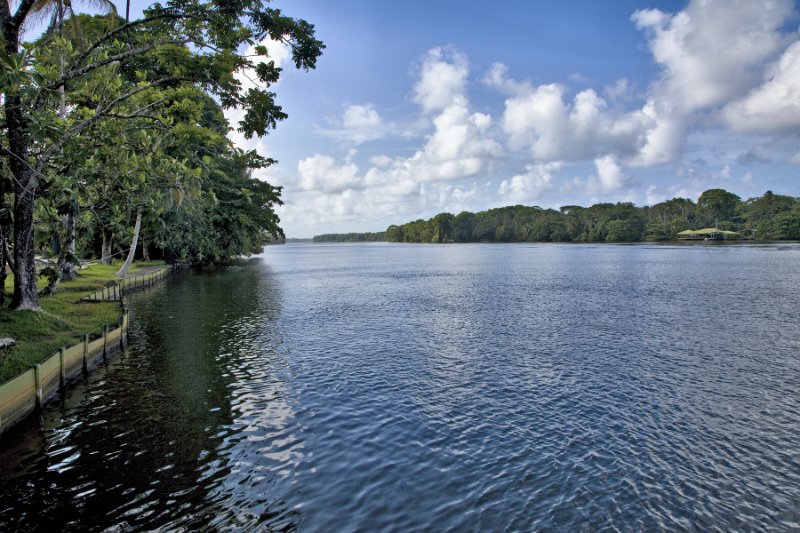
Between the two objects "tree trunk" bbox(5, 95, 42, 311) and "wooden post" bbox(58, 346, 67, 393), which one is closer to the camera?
"wooden post" bbox(58, 346, 67, 393)

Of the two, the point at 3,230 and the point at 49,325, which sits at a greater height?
the point at 3,230

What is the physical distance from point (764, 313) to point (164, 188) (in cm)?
3633

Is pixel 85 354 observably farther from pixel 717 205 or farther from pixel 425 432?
pixel 717 205

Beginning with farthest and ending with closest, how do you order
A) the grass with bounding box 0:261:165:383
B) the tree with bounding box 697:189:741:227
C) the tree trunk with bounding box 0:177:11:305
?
the tree with bounding box 697:189:741:227
the tree trunk with bounding box 0:177:11:305
the grass with bounding box 0:261:165:383

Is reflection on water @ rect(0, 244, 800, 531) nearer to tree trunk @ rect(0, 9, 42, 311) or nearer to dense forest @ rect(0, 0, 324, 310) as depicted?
tree trunk @ rect(0, 9, 42, 311)

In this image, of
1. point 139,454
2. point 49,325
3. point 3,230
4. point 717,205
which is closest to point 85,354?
point 49,325

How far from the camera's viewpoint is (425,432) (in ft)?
44.7

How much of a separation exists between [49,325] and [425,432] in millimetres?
16883

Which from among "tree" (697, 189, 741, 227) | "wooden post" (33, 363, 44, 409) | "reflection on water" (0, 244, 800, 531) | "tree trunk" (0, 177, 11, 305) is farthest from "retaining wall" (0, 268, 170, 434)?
"tree" (697, 189, 741, 227)

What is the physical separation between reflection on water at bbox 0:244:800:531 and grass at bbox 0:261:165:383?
5.87ft

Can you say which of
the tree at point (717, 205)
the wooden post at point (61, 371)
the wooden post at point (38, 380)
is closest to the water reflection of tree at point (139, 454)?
the wooden post at point (61, 371)

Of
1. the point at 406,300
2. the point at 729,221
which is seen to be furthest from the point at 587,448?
the point at 729,221

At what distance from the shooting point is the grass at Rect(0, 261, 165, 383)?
15172mm

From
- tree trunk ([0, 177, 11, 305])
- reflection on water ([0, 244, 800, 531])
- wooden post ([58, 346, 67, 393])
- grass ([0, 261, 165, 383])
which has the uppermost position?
tree trunk ([0, 177, 11, 305])
